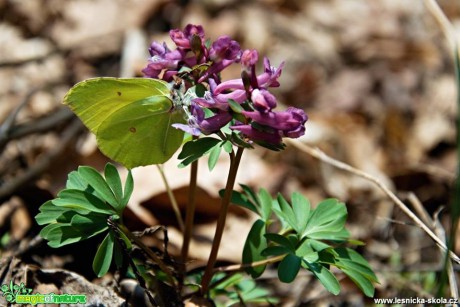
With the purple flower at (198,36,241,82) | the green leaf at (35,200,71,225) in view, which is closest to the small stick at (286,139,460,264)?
the purple flower at (198,36,241,82)

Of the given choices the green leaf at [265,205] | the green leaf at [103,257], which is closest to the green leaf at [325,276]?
the green leaf at [265,205]

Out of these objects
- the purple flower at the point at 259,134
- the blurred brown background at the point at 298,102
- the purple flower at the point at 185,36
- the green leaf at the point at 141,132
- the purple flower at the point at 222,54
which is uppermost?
the purple flower at the point at 185,36

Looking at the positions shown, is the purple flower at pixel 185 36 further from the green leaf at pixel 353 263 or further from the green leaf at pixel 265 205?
the green leaf at pixel 353 263

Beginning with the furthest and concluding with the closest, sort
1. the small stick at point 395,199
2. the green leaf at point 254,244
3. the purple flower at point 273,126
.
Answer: the small stick at point 395,199 < the green leaf at point 254,244 < the purple flower at point 273,126

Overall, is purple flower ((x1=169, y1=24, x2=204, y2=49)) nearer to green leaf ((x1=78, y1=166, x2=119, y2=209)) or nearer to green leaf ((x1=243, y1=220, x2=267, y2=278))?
green leaf ((x1=78, y1=166, x2=119, y2=209))

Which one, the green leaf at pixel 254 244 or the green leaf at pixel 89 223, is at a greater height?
the green leaf at pixel 89 223

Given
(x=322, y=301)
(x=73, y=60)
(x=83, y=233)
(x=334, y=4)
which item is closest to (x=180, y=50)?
(x=83, y=233)

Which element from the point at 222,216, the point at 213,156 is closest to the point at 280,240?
the point at 222,216

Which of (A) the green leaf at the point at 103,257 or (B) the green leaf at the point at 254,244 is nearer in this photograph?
(A) the green leaf at the point at 103,257
